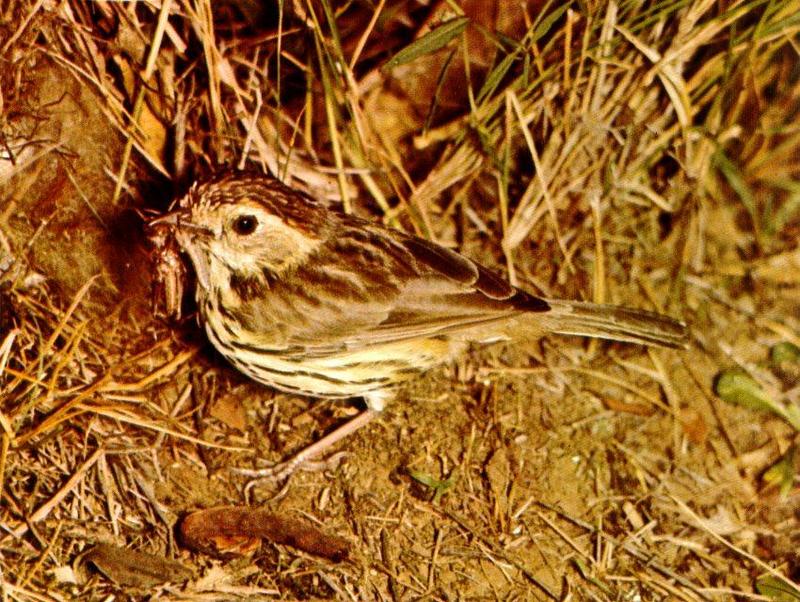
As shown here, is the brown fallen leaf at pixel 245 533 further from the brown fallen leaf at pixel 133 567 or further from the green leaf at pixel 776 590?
the green leaf at pixel 776 590

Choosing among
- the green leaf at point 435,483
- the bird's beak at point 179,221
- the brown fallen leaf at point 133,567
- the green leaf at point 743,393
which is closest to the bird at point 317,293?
the bird's beak at point 179,221

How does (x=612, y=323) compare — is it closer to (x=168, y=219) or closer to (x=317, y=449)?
(x=317, y=449)

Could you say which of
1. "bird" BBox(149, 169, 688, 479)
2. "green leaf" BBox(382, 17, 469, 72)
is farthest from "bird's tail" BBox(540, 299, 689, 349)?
"green leaf" BBox(382, 17, 469, 72)

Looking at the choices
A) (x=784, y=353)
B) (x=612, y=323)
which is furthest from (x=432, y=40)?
(x=784, y=353)

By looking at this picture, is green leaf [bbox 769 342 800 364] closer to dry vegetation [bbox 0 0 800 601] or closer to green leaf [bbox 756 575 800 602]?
dry vegetation [bbox 0 0 800 601]

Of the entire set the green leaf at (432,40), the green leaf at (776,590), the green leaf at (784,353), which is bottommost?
the green leaf at (776,590)

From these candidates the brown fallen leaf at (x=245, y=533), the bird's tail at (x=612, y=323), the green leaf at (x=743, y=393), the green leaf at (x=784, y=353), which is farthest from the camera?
the green leaf at (x=784, y=353)
